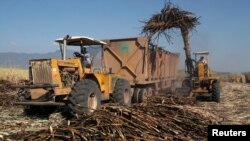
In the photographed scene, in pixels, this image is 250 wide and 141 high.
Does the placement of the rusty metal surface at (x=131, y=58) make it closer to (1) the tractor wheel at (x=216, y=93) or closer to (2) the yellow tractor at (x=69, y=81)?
(1) the tractor wheel at (x=216, y=93)

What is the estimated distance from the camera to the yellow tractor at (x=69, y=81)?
1009 centimetres

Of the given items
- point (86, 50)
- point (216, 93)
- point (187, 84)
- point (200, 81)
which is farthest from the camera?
point (187, 84)

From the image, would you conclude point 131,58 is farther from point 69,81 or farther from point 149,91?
point 69,81

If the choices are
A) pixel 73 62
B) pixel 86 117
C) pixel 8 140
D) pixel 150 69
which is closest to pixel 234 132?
pixel 86 117

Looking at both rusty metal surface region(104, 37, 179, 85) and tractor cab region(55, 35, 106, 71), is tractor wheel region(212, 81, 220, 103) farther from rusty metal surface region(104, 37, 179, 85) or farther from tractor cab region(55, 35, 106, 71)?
tractor cab region(55, 35, 106, 71)

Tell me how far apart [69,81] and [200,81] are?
8140mm

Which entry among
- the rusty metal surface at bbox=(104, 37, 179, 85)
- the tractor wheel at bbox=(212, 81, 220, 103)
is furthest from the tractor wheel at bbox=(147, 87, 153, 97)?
the tractor wheel at bbox=(212, 81, 220, 103)

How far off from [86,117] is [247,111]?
643 centimetres

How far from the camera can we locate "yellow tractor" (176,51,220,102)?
1666cm

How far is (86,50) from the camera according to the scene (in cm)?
1211

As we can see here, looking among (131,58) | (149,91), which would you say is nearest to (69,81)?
(131,58)

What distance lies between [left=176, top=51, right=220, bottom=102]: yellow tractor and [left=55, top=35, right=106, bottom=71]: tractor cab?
534cm

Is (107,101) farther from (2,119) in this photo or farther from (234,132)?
(234,132)

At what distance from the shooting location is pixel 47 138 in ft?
23.0
